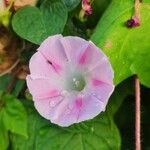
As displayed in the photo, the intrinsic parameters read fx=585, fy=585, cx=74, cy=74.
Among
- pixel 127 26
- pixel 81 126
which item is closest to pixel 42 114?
pixel 81 126

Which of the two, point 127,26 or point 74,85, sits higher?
point 127,26

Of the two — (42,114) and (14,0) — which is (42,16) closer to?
(14,0)

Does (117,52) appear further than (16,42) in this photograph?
No

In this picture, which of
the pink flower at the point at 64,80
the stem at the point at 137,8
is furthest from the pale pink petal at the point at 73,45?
the stem at the point at 137,8

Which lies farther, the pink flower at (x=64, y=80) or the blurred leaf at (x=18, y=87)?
the blurred leaf at (x=18, y=87)

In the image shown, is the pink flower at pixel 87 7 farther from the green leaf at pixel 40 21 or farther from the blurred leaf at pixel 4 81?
the blurred leaf at pixel 4 81

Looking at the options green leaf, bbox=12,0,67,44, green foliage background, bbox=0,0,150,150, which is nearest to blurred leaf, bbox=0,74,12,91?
green foliage background, bbox=0,0,150,150

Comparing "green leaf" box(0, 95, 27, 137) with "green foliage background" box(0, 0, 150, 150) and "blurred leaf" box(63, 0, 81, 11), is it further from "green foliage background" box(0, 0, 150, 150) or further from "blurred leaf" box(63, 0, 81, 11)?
"blurred leaf" box(63, 0, 81, 11)
